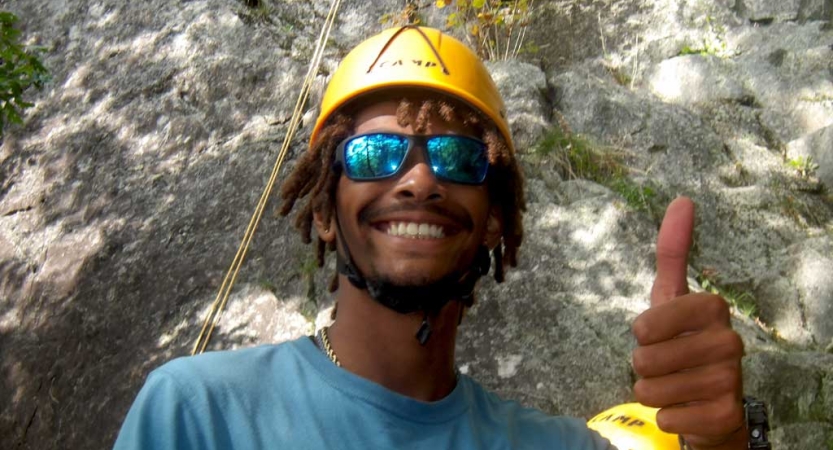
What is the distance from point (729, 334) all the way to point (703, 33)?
5588 mm

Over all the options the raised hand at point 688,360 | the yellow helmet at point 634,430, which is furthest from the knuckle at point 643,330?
the yellow helmet at point 634,430

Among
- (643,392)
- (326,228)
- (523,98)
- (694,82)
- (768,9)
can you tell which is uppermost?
(643,392)

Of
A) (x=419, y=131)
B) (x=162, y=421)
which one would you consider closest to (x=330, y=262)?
(x=419, y=131)

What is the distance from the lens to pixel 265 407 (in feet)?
5.88

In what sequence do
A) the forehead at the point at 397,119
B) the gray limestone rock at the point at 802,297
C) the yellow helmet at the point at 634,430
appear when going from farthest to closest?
the gray limestone rock at the point at 802,297
the yellow helmet at the point at 634,430
the forehead at the point at 397,119

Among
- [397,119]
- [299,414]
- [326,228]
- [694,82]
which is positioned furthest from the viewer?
[694,82]

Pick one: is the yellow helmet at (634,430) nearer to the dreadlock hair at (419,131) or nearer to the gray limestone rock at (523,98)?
Answer: the dreadlock hair at (419,131)

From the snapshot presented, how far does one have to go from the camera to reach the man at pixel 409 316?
1533 mm

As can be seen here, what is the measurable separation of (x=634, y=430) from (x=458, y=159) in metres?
1.22

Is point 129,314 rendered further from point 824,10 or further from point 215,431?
→ point 824,10

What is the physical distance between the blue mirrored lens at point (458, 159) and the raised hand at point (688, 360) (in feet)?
2.03

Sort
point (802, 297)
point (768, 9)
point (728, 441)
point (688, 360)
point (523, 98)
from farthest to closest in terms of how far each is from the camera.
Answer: point (768, 9) < point (523, 98) < point (802, 297) < point (728, 441) < point (688, 360)

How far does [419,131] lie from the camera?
2033 mm

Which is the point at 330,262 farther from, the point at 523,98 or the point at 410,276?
the point at 410,276
